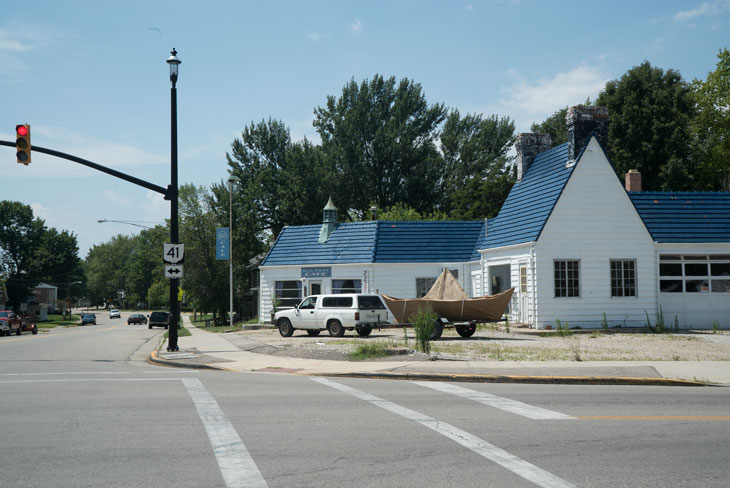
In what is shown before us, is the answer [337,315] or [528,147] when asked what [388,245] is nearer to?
[528,147]

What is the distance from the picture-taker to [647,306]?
90.2 feet

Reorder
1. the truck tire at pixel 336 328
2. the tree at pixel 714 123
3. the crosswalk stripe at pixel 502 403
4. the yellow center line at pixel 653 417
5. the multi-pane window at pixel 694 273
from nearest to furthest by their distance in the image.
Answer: the yellow center line at pixel 653 417
the crosswalk stripe at pixel 502 403
the truck tire at pixel 336 328
the multi-pane window at pixel 694 273
the tree at pixel 714 123

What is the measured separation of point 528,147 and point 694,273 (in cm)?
948

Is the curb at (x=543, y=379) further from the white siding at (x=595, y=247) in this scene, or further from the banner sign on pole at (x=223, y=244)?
the banner sign on pole at (x=223, y=244)

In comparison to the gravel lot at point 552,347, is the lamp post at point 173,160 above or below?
above

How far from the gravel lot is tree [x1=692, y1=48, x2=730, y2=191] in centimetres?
3156

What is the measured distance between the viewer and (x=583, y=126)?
91.4ft

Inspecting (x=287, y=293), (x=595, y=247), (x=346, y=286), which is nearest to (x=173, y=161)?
(x=346, y=286)

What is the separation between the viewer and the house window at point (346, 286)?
35.1 metres

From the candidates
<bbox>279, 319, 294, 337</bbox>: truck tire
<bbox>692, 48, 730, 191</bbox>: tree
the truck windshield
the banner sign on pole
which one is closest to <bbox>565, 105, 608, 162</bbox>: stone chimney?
the truck windshield

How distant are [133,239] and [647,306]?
16507 cm

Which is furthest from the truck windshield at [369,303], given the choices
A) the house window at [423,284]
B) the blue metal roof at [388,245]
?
the house window at [423,284]

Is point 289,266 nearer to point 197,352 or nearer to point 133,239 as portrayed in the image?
point 197,352

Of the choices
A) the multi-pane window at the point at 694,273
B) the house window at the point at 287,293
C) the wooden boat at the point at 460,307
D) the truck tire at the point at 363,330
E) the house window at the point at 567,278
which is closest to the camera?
the wooden boat at the point at 460,307
